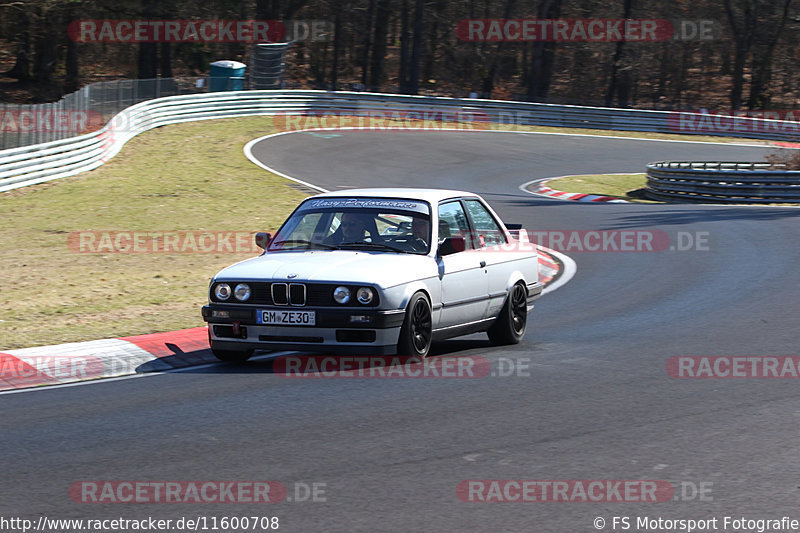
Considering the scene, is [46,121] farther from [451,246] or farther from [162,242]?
[451,246]

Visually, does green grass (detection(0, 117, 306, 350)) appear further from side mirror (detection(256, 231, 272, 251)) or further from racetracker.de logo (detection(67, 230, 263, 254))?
side mirror (detection(256, 231, 272, 251))

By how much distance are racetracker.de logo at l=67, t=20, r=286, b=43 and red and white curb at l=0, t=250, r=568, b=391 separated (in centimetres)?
4744

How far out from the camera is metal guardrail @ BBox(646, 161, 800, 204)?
28.1 metres

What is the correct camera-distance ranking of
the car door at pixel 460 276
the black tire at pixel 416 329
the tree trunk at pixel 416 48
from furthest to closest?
the tree trunk at pixel 416 48, the car door at pixel 460 276, the black tire at pixel 416 329

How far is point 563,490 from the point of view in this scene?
558 centimetres

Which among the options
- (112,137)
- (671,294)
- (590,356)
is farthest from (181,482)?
(112,137)

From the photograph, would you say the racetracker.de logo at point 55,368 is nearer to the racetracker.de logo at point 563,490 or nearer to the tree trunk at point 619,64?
the racetracker.de logo at point 563,490

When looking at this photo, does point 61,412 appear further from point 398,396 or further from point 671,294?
point 671,294

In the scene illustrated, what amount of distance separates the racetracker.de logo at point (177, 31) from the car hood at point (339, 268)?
4815 cm

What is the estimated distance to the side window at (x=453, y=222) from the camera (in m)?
10.0

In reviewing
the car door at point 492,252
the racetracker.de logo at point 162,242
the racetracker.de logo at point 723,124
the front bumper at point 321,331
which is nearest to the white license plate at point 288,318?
the front bumper at point 321,331

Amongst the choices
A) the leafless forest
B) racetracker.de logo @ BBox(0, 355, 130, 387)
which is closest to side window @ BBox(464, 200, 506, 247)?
racetracker.de logo @ BBox(0, 355, 130, 387)

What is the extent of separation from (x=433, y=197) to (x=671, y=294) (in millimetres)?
5154

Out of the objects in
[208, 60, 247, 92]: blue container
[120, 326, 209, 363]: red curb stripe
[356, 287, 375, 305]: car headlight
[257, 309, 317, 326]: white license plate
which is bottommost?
[120, 326, 209, 363]: red curb stripe
